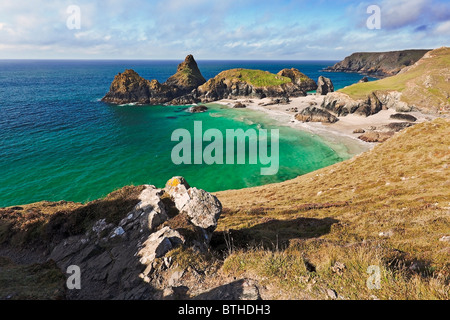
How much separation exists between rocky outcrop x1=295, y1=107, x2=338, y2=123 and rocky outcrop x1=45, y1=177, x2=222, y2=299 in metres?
75.7

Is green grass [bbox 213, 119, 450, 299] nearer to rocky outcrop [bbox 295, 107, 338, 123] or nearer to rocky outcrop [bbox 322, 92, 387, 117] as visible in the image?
rocky outcrop [bbox 295, 107, 338, 123]

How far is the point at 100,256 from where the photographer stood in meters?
12.3

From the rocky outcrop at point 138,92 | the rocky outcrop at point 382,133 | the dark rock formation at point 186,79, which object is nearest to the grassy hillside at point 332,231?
the rocky outcrop at point 382,133

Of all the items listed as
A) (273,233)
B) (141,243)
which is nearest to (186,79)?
(273,233)

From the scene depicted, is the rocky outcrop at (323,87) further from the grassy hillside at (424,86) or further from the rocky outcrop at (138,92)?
the rocky outcrop at (138,92)

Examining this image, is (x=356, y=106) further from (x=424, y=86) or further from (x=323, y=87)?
(x=323, y=87)

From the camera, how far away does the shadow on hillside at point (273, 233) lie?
12.8 meters

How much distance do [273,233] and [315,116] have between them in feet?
252

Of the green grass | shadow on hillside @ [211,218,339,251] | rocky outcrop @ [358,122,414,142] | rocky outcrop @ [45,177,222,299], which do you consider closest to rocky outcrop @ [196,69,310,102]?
rocky outcrop @ [358,122,414,142]

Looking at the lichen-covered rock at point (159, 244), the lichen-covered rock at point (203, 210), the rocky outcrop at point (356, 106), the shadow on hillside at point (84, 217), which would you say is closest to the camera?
the lichen-covered rock at point (159, 244)

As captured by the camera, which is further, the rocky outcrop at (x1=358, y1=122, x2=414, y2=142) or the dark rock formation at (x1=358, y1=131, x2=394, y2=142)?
the rocky outcrop at (x1=358, y1=122, x2=414, y2=142)

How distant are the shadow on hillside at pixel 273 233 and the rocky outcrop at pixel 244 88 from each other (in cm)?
11248

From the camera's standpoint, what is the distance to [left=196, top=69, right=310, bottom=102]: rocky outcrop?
125 m
